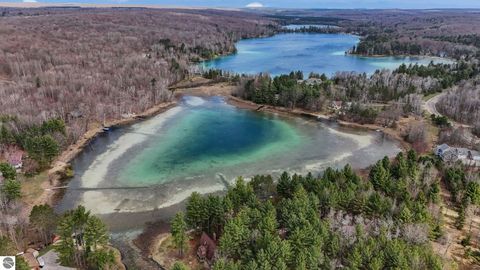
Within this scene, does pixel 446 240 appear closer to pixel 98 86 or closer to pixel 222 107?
pixel 222 107

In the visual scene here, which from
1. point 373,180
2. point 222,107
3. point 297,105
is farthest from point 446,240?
point 222,107

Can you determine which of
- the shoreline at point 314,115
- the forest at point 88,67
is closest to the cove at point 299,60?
the forest at point 88,67

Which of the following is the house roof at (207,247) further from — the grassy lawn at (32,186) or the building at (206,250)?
the grassy lawn at (32,186)

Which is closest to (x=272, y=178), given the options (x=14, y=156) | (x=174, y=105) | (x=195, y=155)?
(x=195, y=155)

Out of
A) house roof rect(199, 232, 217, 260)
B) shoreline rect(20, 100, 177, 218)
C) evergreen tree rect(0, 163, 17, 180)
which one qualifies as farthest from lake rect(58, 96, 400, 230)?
house roof rect(199, 232, 217, 260)

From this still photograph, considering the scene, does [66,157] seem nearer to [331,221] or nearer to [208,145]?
[208,145]

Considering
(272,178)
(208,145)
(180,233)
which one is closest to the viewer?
(180,233)
